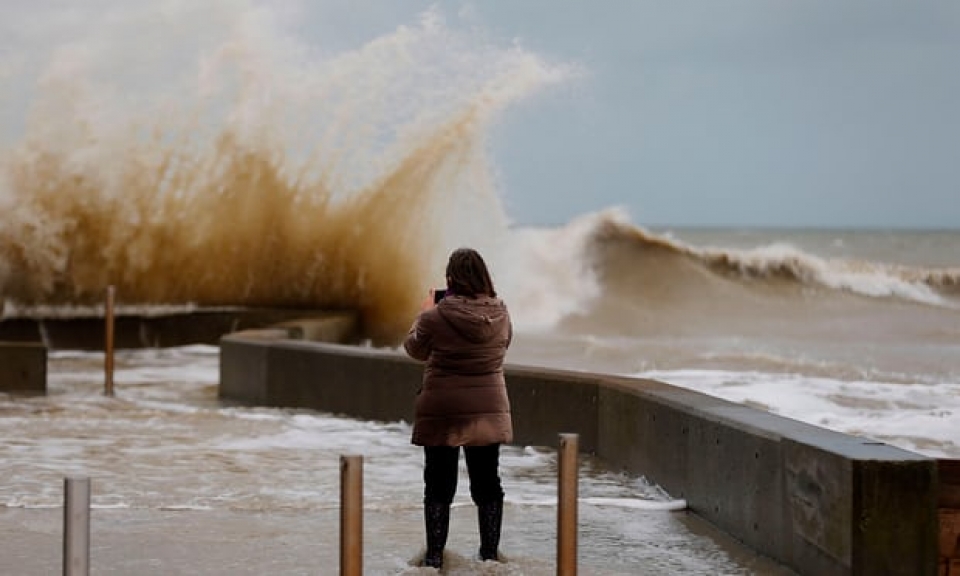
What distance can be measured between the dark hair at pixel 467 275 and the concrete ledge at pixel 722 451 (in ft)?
4.90

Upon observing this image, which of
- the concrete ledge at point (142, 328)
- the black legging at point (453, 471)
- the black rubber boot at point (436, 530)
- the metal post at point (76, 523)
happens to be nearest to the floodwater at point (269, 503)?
the black rubber boot at point (436, 530)

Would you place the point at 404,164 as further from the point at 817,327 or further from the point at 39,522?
the point at 39,522

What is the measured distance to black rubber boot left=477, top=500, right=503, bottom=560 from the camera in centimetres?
654

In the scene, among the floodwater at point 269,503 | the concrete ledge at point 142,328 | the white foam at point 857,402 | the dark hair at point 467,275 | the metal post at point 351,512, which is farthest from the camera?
the concrete ledge at point 142,328

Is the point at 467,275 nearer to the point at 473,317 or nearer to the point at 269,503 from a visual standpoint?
the point at 473,317

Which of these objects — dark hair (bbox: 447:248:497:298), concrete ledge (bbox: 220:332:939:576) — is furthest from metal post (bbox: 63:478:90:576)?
concrete ledge (bbox: 220:332:939:576)

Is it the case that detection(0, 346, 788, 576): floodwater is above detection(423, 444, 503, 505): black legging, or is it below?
below

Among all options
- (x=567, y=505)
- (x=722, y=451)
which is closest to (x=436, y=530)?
(x=567, y=505)

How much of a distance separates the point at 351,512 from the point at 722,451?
348 cm

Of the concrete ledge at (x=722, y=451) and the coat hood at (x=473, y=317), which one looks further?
the coat hood at (x=473, y=317)

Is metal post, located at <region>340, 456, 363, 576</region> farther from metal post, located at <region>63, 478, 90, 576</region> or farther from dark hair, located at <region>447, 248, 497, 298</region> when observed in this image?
dark hair, located at <region>447, 248, 497, 298</region>

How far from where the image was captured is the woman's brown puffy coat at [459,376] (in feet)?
20.8

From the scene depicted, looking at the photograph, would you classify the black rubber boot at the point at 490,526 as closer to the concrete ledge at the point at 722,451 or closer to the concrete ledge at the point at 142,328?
the concrete ledge at the point at 722,451

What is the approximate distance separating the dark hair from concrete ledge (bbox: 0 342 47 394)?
9114mm
